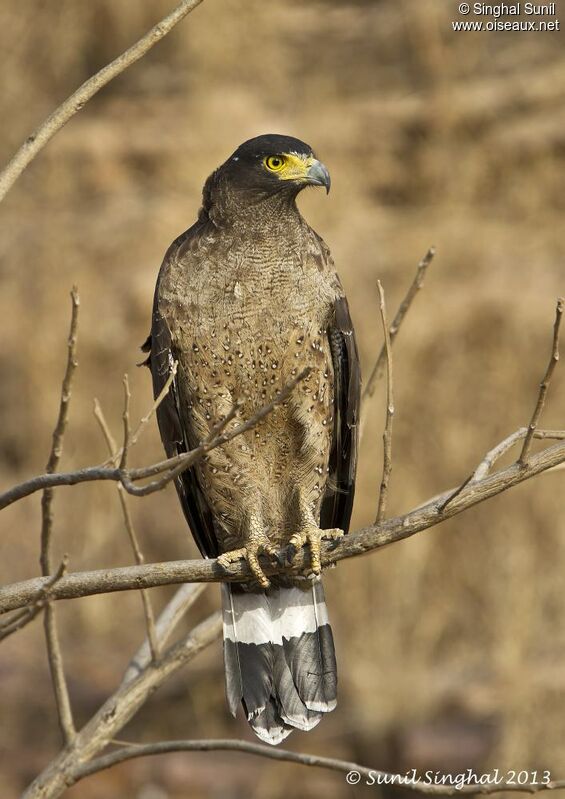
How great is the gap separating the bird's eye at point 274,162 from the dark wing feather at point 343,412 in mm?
525

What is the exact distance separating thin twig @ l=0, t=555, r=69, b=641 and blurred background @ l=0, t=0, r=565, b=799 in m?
5.58

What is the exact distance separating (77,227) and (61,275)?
1.83 ft

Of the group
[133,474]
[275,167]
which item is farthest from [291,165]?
[133,474]

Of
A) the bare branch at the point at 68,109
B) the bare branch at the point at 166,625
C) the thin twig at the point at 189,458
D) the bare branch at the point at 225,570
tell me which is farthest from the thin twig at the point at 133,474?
the bare branch at the point at 166,625

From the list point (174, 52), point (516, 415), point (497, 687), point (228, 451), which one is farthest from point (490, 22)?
point (228, 451)

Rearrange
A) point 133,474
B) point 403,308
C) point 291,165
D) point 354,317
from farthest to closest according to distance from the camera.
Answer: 1. point 354,317
2. point 291,165
3. point 403,308
4. point 133,474

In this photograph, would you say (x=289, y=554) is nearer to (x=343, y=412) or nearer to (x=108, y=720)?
(x=343, y=412)

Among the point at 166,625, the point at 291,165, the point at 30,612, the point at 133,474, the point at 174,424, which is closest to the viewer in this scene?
the point at 133,474

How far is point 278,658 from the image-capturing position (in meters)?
4.41

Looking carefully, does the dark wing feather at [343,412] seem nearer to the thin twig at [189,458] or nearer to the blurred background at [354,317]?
the thin twig at [189,458]

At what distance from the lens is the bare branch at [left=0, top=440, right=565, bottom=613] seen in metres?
2.87

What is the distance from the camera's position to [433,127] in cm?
1187

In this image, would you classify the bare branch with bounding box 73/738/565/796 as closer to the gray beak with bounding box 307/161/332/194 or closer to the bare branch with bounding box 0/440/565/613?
the bare branch with bounding box 0/440/565/613

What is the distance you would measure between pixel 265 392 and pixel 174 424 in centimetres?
44
